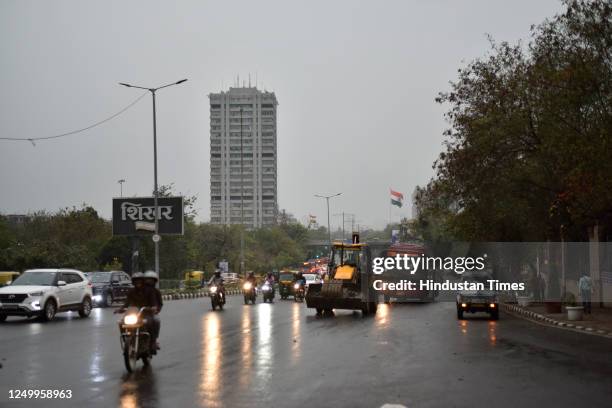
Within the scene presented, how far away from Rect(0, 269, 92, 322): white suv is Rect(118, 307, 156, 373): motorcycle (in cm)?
1320

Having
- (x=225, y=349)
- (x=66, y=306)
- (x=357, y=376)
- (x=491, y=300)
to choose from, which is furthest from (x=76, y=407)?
(x=491, y=300)

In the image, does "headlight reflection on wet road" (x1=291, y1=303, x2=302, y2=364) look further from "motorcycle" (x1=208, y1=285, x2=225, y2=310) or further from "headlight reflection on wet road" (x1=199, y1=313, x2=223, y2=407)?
"motorcycle" (x1=208, y1=285, x2=225, y2=310)

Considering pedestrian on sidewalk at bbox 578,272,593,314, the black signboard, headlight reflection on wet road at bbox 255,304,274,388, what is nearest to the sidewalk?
pedestrian on sidewalk at bbox 578,272,593,314

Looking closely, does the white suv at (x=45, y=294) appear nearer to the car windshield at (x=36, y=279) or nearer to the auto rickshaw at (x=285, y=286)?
the car windshield at (x=36, y=279)

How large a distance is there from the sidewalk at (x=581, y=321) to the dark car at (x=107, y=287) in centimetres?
1936

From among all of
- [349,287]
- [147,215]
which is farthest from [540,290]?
[147,215]

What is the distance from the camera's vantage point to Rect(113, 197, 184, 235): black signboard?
6200 centimetres

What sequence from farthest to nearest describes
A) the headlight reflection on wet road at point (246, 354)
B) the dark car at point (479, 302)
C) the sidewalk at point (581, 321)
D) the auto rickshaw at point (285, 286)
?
the auto rickshaw at point (285, 286) < the dark car at point (479, 302) < the sidewalk at point (581, 321) < the headlight reflection on wet road at point (246, 354)

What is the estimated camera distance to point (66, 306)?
2831cm

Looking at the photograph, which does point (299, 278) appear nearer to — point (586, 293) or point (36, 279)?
point (586, 293)

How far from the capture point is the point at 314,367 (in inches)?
572

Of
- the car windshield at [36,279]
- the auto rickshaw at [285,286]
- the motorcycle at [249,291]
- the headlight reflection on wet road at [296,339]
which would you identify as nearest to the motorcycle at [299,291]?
the auto rickshaw at [285,286]

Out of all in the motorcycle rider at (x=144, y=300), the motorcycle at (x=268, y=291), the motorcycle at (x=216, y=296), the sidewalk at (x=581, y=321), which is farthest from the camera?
the motorcycle at (x=268, y=291)

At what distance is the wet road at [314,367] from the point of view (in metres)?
11.1
